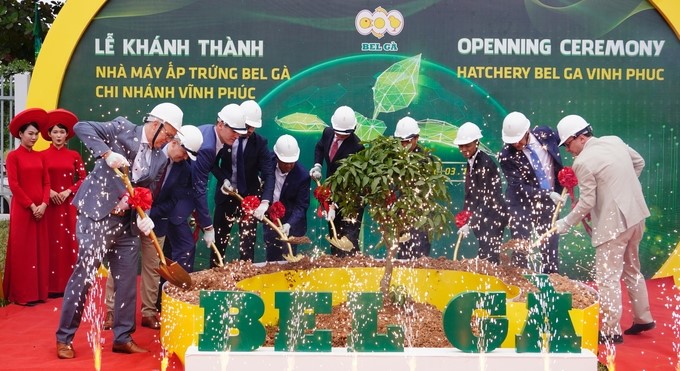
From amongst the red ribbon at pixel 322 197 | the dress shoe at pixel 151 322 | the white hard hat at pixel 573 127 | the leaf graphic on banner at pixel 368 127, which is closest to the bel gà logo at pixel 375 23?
the leaf graphic on banner at pixel 368 127

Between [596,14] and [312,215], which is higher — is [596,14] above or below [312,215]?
above

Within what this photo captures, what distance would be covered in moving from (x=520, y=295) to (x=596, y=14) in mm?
4686

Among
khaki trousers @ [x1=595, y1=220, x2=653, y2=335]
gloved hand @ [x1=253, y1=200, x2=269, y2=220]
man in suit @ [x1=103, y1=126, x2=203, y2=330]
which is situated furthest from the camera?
gloved hand @ [x1=253, y1=200, x2=269, y2=220]

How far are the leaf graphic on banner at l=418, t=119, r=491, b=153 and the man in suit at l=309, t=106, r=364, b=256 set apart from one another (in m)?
0.89

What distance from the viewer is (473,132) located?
945 centimetres

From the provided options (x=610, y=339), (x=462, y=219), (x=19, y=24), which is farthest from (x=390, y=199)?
(x=19, y=24)

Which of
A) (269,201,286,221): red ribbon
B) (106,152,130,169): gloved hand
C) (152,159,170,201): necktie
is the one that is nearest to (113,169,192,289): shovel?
(106,152,130,169): gloved hand

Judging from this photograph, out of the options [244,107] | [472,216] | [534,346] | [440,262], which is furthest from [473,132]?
[534,346]

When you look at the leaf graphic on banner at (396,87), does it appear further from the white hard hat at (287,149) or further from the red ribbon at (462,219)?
the red ribbon at (462,219)

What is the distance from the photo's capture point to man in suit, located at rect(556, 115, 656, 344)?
25.1ft

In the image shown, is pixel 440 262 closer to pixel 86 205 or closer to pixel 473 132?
pixel 473 132

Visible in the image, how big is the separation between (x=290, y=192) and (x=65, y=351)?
10.9 feet

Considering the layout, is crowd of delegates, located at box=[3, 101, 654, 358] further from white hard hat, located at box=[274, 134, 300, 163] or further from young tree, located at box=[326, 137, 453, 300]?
young tree, located at box=[326, 137, 453, 300]

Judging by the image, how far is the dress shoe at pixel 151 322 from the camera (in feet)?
27.0
